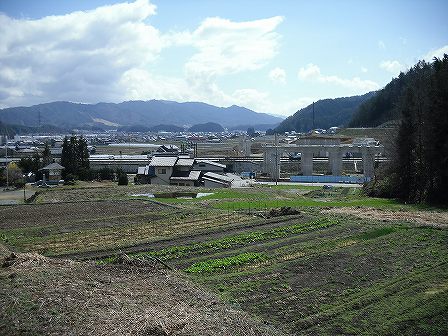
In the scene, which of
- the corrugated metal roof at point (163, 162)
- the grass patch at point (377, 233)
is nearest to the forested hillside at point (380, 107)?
the corrugated metal roof at point (163, 162)

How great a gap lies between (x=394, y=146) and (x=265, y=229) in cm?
1324

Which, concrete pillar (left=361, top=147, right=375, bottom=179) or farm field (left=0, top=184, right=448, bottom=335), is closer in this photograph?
farm field (left=0, top=184, right=448, bottom=335)

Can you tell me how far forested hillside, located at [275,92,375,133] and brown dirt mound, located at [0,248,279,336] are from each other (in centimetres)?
12009

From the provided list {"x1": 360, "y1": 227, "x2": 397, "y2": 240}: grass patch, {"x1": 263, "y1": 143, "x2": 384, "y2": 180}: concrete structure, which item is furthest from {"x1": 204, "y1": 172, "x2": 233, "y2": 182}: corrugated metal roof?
{"x1": 360, "y1": 227, "x2": 397, "y2": 240}: grass patch

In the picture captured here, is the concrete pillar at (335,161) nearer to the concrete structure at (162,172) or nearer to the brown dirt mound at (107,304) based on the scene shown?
the concrete structure at (162,172)

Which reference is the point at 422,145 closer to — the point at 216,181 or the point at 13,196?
the point at 216,181

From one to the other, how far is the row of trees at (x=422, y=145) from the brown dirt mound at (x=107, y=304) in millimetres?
→ 16599

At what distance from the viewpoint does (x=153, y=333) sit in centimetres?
692

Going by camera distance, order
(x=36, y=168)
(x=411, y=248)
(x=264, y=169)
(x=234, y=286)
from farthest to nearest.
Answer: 1. (x=264, y=169)
2. (x=36, y=168)
3. (x=411, y=248)
4. (x=234, y=286)

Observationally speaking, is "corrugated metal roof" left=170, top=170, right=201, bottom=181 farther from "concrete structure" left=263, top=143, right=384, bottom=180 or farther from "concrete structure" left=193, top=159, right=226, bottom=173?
"concrete structure" left=263, top=143, right=384, bottom=180

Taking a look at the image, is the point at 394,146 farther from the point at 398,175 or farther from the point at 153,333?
the point at 153,333

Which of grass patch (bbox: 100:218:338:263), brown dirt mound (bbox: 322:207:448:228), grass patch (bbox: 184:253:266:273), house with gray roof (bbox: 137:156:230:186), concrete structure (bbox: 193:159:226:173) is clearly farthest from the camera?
concrete structure (bbox: 193:159:226:173)

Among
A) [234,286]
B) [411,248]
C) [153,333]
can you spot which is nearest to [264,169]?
[411,248]

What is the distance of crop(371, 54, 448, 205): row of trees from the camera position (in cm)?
2184
